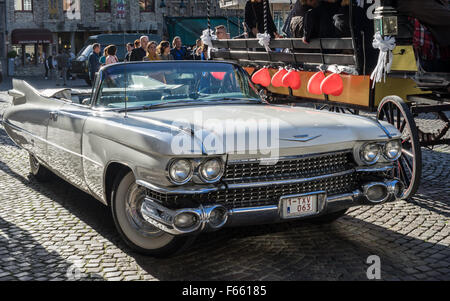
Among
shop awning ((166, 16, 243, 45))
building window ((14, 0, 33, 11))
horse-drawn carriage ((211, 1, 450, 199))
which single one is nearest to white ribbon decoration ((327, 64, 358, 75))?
horse-drawn carriage ((211, 1, 450, 199))

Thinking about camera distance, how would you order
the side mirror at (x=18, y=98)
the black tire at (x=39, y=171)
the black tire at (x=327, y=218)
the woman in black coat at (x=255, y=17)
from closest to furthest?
the black tire at (x=327, y=218) → the side mirror at (x=18, y=98) → the black tire at (x=39, y=171) → the woman in black coat at (x=255, y=17)

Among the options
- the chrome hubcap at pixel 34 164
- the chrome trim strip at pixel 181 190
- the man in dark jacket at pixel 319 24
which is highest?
the man in dark jacket at pixel 319 24

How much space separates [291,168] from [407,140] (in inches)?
91.4

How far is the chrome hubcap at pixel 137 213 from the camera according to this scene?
4.31 m

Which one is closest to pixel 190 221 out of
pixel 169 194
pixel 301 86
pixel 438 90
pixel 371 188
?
pixel 169 194

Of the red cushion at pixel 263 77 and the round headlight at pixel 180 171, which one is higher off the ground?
the red cushion at pixel 263 77

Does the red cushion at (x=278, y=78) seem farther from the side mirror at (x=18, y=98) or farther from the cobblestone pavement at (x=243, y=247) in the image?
the side mirror at (x=18, y=98)

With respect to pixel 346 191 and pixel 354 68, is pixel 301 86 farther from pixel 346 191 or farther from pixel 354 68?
pixel 346 191

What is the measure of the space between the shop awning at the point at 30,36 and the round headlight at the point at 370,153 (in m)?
41.8

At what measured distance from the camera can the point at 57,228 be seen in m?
5.23

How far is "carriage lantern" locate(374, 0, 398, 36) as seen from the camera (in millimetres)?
5629

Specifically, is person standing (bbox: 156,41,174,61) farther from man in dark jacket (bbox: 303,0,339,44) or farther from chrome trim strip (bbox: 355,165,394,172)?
chrome trim strip (bbox: 355,165,394,172)

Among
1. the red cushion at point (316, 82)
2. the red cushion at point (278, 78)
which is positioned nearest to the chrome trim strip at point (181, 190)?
the red cushion at point (316, 82)

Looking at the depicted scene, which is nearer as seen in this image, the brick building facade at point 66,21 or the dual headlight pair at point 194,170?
the dual headlight pair at point 194,170
